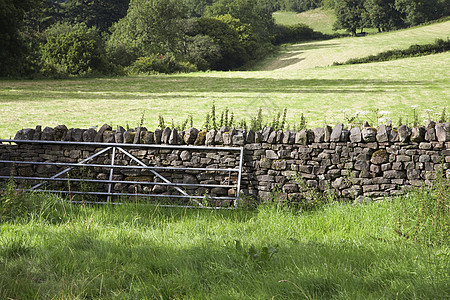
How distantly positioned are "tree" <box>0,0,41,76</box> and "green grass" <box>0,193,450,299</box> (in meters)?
22.7

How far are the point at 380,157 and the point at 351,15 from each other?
222ft

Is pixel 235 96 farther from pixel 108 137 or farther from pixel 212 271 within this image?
pixel 212 271

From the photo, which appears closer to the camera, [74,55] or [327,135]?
[327,135]

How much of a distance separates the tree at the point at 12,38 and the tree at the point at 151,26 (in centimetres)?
2093

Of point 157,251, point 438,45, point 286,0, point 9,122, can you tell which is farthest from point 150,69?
point 286,0

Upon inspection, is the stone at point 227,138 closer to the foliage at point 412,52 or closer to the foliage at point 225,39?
the foliage at point 412,52

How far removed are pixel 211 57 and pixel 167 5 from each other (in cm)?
794

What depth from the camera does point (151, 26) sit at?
4722cm

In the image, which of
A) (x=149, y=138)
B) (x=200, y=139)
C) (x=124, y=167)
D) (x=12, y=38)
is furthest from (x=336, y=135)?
(x=12, y=38)

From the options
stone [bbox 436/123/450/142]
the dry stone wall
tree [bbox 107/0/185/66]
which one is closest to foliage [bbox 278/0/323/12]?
tree [bbox 107/0/185/66]

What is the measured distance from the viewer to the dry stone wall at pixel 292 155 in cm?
602

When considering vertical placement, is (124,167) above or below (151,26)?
below

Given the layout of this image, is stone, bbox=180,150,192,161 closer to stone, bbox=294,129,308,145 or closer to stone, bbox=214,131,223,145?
stone, bbox=214,131,223,145

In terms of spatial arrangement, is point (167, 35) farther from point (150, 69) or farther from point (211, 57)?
point (150, 69)
